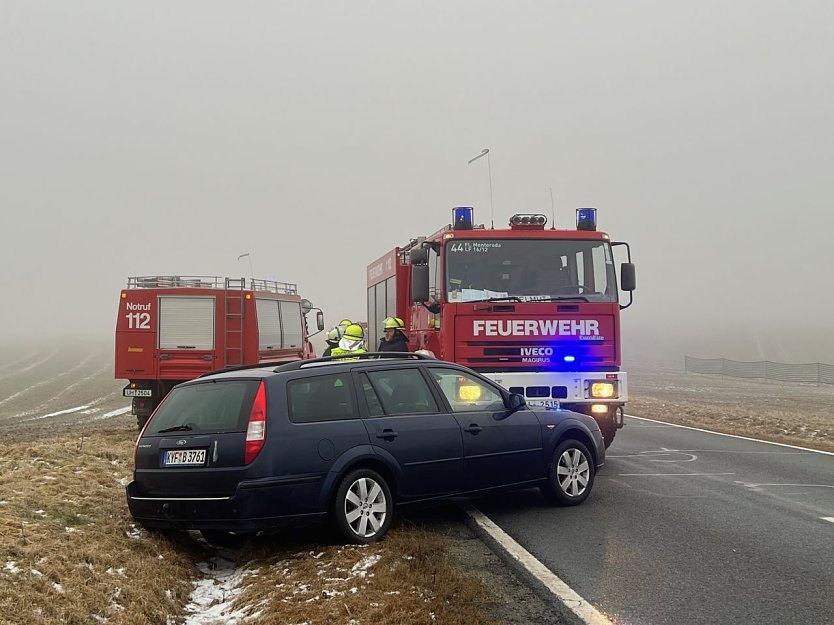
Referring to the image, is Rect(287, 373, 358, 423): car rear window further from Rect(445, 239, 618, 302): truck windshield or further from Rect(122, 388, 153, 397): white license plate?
Rect(122, 388, 153, 397): white license plate

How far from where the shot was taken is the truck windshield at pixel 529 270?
10727mm

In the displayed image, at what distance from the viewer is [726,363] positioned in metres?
46.3

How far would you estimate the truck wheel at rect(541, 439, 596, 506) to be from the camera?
8.09m

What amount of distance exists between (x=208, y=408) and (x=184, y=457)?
1.40 feet

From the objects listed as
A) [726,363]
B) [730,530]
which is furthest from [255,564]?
[726,363]

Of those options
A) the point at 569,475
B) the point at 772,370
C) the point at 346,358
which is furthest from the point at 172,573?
the point at 772,370

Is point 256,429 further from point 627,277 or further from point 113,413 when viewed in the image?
point 113,413

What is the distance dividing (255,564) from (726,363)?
1744 inches

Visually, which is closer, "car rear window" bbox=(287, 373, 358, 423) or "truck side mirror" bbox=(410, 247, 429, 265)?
"car rear window" bbox=(287, 373, 358, 423)

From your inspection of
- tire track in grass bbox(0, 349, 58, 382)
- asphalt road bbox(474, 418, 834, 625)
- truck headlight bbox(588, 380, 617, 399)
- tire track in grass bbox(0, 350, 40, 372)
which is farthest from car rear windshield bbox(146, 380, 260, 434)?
tire track in grass bbox(0, 350, 40, 372)

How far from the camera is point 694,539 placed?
6680 millimetres

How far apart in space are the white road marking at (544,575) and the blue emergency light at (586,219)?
5131 millimetres

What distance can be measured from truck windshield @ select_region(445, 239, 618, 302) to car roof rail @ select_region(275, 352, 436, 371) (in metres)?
3.04

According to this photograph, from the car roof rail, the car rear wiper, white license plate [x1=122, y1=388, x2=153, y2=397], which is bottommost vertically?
the car rear wiper
